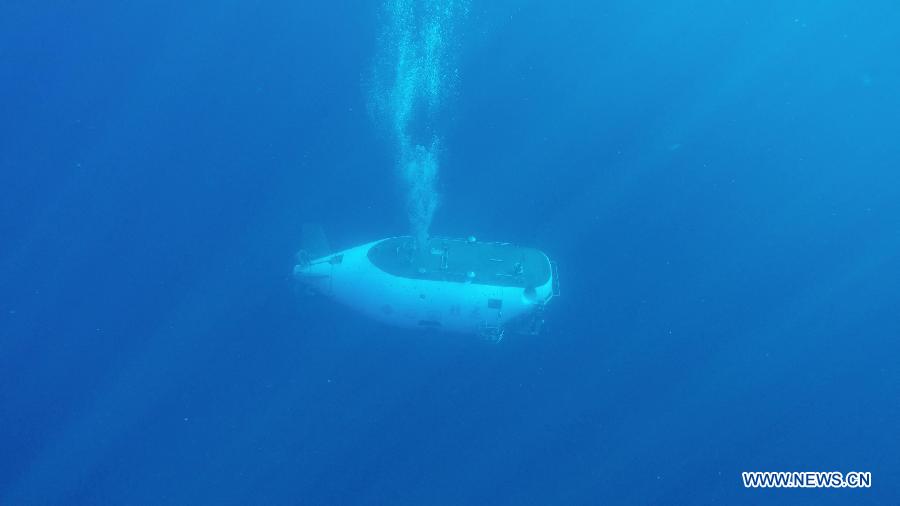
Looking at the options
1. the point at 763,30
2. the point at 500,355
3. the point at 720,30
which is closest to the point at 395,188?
the point at 500,355

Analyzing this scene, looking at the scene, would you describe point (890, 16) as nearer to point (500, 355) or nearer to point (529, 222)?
point (529, 222)

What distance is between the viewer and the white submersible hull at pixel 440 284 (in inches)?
448

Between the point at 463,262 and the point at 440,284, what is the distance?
80cm

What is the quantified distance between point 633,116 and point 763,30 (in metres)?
10.8

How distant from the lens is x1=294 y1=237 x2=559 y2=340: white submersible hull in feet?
37.3

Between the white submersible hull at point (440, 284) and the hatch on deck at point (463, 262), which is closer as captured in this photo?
the white submersible hull at point (440, 284)

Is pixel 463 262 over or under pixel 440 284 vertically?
over

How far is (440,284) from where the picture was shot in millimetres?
11367

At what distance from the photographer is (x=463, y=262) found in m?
11.8

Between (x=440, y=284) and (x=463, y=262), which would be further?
(x=463, y=262)

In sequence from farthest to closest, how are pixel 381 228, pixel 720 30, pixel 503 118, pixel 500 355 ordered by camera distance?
pixel 720 30, pixel 503 118, pixel 381 228, pixel 500 355

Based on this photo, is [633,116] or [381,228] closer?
[381,228]

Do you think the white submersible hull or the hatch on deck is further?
the hatch on deck

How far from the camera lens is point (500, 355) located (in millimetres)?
12211
